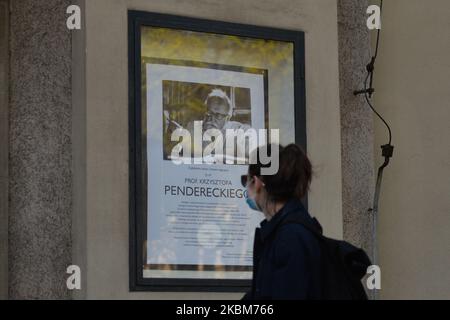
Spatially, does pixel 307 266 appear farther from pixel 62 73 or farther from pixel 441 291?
pixel 441 291

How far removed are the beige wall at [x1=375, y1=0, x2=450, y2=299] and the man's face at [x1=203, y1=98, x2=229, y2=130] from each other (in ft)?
4.47

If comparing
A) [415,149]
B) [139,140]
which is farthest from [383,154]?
[139,140]

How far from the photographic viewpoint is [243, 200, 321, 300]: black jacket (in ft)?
18.2

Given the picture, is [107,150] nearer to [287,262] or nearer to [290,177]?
[290,177]

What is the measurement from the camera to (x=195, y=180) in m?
7.89

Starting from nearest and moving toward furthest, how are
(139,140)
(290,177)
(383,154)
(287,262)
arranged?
(287,262) < (290,177) < (139,140) < (383,154)

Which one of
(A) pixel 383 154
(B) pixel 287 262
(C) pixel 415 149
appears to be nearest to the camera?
(B) pixel 287 262

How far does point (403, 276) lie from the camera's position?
346 inches

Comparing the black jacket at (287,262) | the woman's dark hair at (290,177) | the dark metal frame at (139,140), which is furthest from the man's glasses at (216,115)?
the black jacket at (287,262)

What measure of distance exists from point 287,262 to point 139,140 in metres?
2.36

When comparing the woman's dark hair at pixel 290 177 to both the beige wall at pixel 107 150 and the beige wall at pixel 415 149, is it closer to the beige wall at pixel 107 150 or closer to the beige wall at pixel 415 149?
the beige wall at pixel 107 150

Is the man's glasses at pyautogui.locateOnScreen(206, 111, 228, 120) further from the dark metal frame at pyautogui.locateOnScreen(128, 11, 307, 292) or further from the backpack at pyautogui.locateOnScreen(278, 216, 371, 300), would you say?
the backpack at pyautogui.locateOnScreen(278, 216, 371, 300)

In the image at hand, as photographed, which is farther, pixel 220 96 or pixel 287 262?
pixel 220 96
